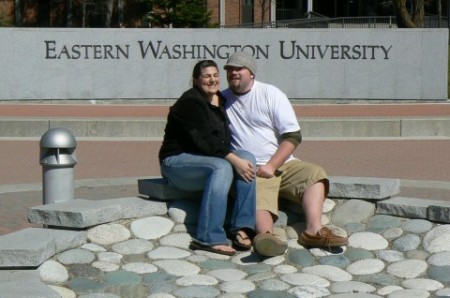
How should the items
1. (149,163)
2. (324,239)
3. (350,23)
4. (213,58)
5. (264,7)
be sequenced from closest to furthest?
(324,239), (149,163), (213,58), (350,23), (264,7)

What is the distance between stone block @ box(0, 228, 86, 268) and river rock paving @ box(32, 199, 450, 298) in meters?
0.06

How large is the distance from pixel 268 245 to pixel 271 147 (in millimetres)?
801

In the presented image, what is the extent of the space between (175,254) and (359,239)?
133 cm

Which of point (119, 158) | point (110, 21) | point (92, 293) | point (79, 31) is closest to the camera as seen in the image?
point (92, 293)

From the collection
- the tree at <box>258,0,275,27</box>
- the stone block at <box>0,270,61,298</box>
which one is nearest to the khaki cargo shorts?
the stone block at <box>0,270,61,298</box>

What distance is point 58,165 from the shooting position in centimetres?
724

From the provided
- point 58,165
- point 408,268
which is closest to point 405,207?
point 408,268

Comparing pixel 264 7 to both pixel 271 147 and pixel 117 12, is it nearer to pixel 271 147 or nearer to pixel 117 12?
pixel 117 12

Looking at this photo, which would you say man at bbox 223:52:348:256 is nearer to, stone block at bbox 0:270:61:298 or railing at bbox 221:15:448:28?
stone block at bbox 0:270:61:298

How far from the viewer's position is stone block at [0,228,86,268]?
233 inches

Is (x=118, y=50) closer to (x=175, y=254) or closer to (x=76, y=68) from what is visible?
(x=76, y=68)

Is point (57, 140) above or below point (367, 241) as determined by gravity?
above

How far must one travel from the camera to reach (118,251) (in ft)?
22.0

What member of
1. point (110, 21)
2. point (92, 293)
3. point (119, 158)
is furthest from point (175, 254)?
point (110, 21)
